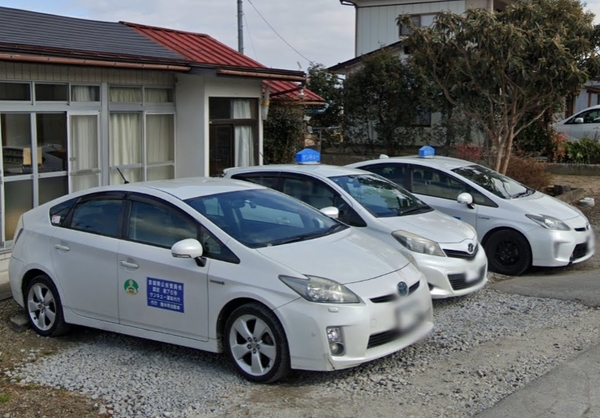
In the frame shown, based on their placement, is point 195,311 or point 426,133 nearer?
point 195,311

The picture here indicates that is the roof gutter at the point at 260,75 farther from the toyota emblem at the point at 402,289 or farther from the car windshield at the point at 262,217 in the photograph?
the toyota emblem at the point at 402,289

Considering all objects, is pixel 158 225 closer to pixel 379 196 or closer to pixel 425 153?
pixel 379 196

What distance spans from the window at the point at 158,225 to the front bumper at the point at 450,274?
104 inches

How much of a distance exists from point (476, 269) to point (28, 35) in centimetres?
664

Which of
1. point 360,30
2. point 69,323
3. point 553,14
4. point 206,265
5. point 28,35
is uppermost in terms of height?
point 360,30

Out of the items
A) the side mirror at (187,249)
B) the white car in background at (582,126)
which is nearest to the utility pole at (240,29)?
the white car in background at (582,126)

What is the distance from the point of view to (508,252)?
31.2 feet

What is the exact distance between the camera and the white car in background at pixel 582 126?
22766mm

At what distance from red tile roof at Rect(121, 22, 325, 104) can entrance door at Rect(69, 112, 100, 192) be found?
7.76 feet

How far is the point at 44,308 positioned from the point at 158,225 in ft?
5.15

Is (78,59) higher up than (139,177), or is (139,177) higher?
(78,59)

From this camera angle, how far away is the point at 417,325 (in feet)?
18.9

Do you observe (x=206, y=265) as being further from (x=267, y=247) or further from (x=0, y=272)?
(x=0, y=272)

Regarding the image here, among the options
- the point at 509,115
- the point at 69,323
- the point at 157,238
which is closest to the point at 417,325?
the point at 157,238
